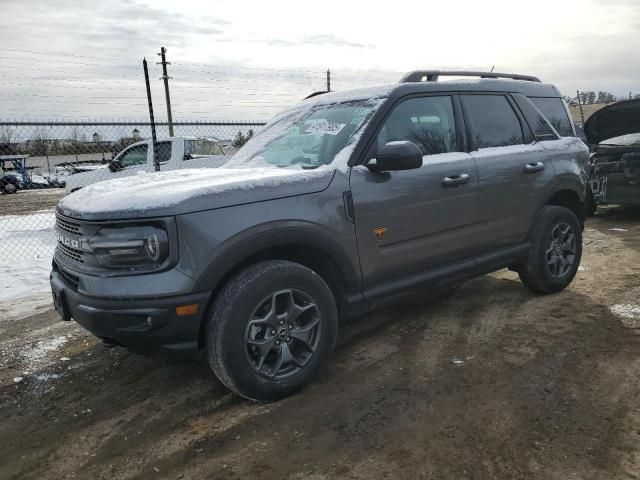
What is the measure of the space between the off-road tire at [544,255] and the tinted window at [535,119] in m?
0.64

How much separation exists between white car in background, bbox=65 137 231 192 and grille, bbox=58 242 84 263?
7000mm

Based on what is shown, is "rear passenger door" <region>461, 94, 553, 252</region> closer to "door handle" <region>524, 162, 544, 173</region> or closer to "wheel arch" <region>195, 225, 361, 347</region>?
"door handle" <region>524, 162, 544, 173</region>

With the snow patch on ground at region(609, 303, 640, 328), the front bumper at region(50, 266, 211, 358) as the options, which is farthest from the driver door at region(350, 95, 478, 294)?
the snow patch on ground at region(609, 303, 640, 328)

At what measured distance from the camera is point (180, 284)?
279cm

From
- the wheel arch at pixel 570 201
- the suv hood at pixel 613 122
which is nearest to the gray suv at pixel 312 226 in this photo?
the wheel arch at pixel 570 201

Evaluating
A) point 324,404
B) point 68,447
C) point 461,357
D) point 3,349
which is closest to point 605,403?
point 461,357

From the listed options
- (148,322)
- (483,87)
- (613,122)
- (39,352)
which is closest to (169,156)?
(39,352)

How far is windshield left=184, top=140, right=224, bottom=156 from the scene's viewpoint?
11.0m

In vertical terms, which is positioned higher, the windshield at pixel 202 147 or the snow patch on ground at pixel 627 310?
the windshield at pixel 202 147

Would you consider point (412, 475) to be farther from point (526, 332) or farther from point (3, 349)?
point (3, 349)

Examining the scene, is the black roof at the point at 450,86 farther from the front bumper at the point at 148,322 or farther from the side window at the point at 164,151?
the side window at the point at 164,151

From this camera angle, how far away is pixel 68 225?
10.4 feet

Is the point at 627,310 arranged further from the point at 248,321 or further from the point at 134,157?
the point at 134,157

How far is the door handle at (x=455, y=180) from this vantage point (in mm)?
3852
